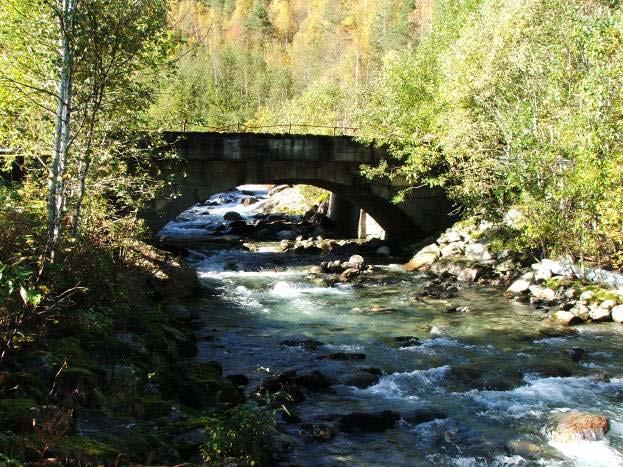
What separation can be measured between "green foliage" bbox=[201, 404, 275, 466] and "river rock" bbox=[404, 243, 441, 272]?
63.1 feet

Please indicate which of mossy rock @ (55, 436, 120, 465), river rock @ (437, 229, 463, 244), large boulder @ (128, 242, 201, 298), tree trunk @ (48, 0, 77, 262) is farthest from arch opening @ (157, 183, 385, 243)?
mossy rock @ (55, 436, 120, 465)

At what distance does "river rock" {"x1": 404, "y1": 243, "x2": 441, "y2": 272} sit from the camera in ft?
87.9

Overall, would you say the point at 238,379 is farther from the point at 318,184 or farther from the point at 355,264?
the point at 318,184

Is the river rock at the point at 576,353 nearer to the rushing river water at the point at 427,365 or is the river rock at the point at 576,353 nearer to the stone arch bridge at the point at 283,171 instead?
the rushing river water at the point at 427,365

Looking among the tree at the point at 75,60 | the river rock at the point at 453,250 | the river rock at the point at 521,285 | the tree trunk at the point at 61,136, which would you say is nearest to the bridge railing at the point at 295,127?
the tree at the point at 75,60

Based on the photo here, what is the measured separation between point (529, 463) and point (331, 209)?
1212 inches

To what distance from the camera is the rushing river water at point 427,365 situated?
9781 millimetres

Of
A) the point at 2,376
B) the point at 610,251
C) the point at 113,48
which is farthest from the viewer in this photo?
the point at 610,251

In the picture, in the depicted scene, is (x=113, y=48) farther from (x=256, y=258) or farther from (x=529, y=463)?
(x=256, y=258)

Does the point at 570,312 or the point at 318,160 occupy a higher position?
the point at 318,160

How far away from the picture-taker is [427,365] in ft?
45.5

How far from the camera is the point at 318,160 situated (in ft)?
92.6

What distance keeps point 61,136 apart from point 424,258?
19892mm

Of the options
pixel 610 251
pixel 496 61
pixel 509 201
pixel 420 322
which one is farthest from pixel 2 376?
pixel 509 201
